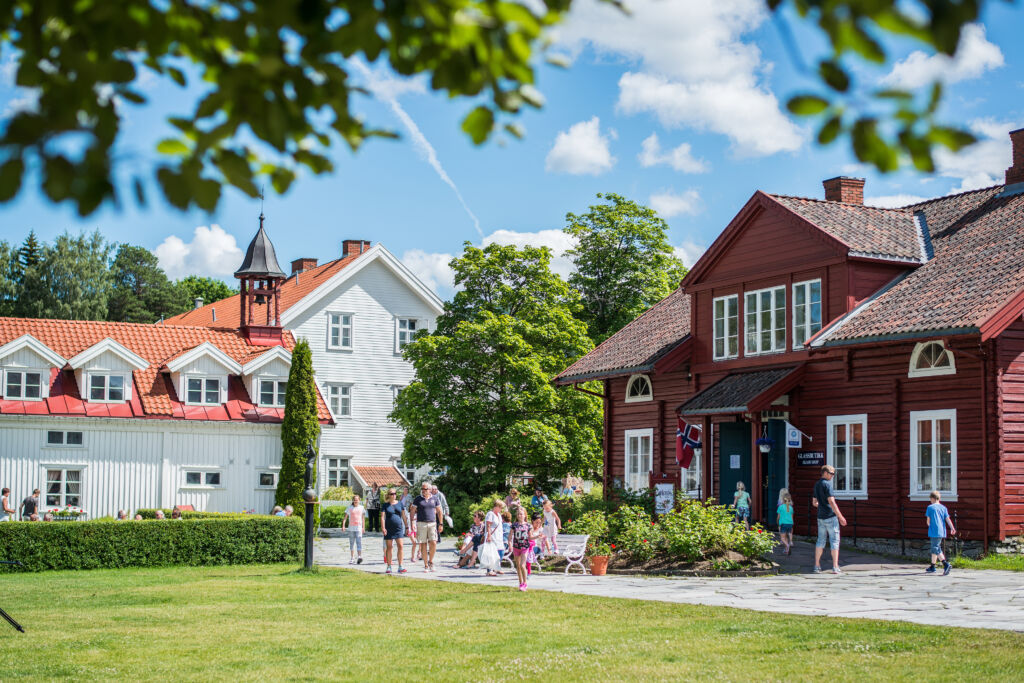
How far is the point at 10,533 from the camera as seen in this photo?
23766mm

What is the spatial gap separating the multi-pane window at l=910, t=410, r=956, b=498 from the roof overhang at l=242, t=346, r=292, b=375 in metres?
22.6

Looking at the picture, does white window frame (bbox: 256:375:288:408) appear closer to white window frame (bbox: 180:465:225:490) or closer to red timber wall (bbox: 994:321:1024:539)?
white window frame (bbox: 180:465:225:490)

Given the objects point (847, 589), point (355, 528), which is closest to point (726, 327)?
point (355, 528)

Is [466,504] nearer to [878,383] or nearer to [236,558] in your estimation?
[236,558]

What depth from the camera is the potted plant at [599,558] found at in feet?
68.6

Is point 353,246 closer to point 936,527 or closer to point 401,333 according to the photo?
point 401,333

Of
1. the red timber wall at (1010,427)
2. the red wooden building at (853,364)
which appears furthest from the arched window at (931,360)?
the red timber wall at (1010,427)

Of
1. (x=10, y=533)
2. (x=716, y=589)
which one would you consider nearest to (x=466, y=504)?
(x=10, y=533)

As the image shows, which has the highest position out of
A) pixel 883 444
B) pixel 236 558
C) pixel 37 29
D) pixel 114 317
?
pixel 114 317

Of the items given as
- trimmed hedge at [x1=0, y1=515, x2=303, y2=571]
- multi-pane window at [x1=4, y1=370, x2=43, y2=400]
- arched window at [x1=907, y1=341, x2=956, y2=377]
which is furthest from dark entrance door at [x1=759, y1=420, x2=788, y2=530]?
multi-pane window at [x1=4, y1=370, x2=43, y2=400]

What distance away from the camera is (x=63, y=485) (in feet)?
118

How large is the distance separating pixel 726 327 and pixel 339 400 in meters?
23.4

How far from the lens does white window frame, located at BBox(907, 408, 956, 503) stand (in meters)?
21.8

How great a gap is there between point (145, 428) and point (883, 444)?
2373 centimetres
